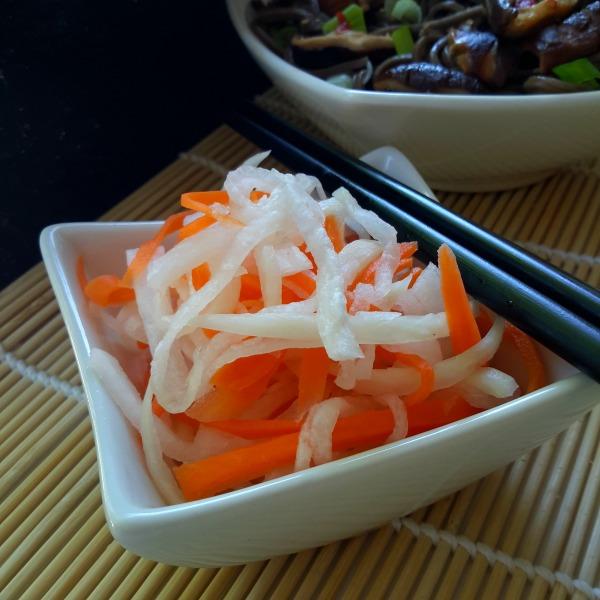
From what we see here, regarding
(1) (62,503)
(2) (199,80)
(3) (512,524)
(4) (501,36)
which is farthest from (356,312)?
(2) (199,80)

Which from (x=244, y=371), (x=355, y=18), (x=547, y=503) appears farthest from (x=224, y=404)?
(x=355, y=18)

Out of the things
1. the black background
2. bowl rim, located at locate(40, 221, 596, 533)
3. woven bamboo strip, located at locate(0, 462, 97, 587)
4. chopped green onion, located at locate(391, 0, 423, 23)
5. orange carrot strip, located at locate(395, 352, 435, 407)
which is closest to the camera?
bowl rim, located at locate(40, 221, 596, 533)

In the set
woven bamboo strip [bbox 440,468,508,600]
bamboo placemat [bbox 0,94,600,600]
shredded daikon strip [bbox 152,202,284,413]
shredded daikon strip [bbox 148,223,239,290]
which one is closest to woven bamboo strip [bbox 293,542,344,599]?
bamboo placemat [bbox 0,94,600,600]

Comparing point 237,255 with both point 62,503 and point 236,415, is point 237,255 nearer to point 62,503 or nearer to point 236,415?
point 236,415

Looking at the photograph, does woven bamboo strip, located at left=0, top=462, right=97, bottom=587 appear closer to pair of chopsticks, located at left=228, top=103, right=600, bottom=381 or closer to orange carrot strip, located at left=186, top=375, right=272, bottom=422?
orange carrot strip, located at left=186, top=375, right=272, bottom=422

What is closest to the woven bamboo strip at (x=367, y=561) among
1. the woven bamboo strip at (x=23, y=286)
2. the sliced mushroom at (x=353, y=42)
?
the woven bamboo strip at (x=23, y=286)

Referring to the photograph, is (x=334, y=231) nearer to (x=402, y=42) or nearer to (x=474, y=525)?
(x=474, y=525)
